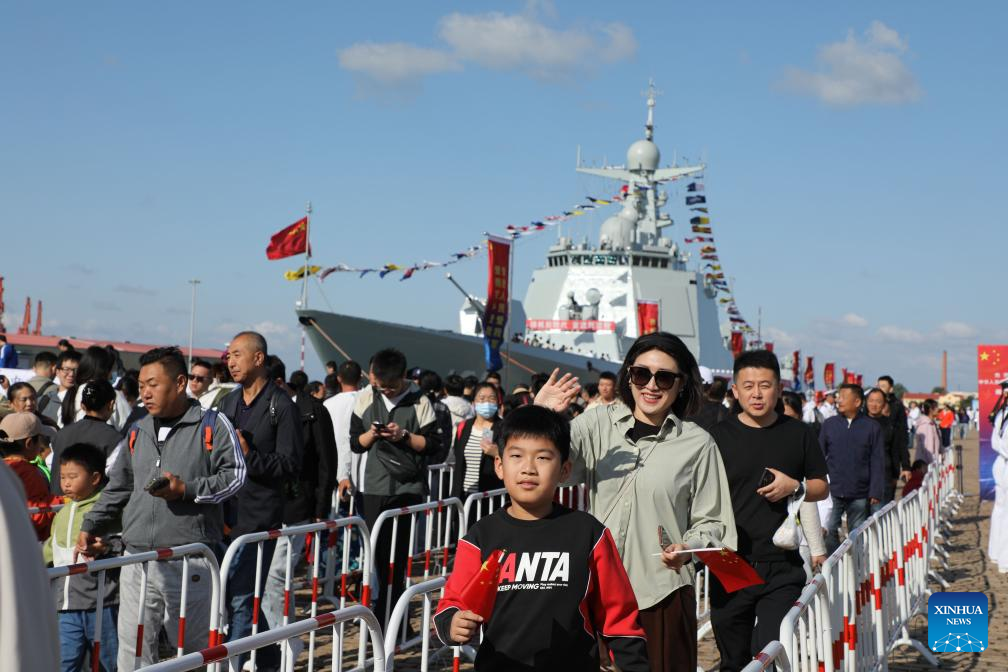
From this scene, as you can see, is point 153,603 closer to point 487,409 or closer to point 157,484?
point 157,484

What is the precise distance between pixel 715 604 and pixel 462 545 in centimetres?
207

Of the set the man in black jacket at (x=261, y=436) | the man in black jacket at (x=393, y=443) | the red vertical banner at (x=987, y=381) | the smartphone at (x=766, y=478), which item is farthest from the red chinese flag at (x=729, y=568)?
the red vertical banner at (x=987, y=381)

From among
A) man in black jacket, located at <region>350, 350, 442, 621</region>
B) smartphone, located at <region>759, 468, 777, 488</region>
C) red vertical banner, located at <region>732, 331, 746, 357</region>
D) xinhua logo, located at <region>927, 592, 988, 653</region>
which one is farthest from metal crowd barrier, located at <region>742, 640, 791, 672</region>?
red vertical banner, located at <region>732, 331, 746, 357</region>

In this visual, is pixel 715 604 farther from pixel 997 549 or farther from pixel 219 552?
pixel 997 549

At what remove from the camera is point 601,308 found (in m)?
43.4

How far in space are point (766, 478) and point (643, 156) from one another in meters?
42.9

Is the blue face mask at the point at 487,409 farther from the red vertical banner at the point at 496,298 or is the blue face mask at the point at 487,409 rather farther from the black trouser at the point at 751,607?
the red vertical banner at the point at 496,298

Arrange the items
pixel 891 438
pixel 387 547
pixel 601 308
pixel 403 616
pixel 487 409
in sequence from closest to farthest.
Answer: pixel 403 616 < pixel 387 547 < pixel 487 409 < pixel 891 438 < pixel 601 308

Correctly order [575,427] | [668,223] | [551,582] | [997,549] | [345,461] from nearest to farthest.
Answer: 1. [551,582]
2. [575,427]
3. [345,461]
4. [997,549]
5. [668,223]

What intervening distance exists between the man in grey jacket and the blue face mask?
4.12 m

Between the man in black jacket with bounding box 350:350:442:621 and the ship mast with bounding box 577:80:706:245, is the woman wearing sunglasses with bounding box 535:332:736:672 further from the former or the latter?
the ship mast with bounding box 577:80:706:245

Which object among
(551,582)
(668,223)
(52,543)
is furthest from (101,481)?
(668,223)

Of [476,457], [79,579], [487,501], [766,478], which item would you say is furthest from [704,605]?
[79,579]

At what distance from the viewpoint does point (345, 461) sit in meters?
8.73
